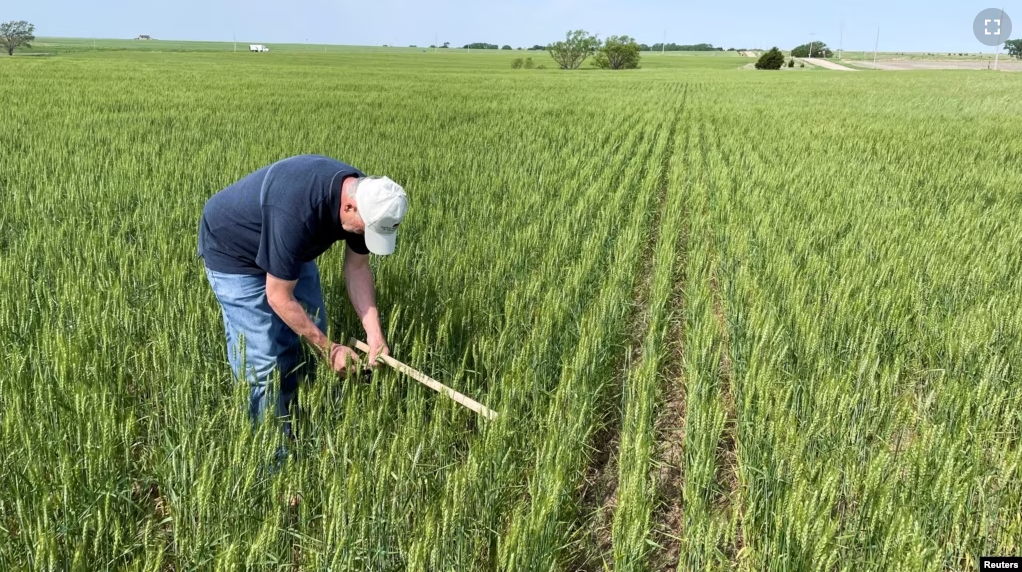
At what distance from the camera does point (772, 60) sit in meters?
56.4

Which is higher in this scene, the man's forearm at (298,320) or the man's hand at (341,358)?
the man's forearm at (298,320)

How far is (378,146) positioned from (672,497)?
6.12 m

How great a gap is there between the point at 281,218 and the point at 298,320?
36 cm

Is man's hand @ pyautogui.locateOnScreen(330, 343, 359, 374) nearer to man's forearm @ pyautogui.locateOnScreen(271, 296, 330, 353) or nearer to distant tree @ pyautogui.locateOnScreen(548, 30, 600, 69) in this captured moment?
man's forearm @ pyautogui.locateOnScreen(271, 296, 330, 353)

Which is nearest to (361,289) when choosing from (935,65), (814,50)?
(935,65)

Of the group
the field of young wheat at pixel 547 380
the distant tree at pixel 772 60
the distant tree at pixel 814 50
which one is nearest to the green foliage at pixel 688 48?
the distant tree at pixel 814 50

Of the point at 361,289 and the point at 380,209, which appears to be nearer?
the point at 380,209

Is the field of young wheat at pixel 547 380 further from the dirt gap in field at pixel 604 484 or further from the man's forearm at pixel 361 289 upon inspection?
the man's forearm at pixel 361 289

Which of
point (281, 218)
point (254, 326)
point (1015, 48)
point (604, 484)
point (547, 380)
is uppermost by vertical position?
point (1015, 48)

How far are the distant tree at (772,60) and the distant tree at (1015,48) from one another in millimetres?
68698

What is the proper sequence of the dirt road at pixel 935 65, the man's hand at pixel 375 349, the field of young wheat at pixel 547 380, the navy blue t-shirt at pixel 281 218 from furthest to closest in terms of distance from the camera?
1. the dirt road at pixel 935 65
2. the man's hand at pixel 375 349
3. the navy blue t-shirt at pixel 281 218
4. the field of young wheat at pixel 547 380

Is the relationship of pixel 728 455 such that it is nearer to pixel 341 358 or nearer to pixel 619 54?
pixel 341 358

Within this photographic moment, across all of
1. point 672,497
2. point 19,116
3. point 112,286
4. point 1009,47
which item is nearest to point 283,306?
point 112,286

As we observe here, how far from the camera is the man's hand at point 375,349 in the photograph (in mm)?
2188
